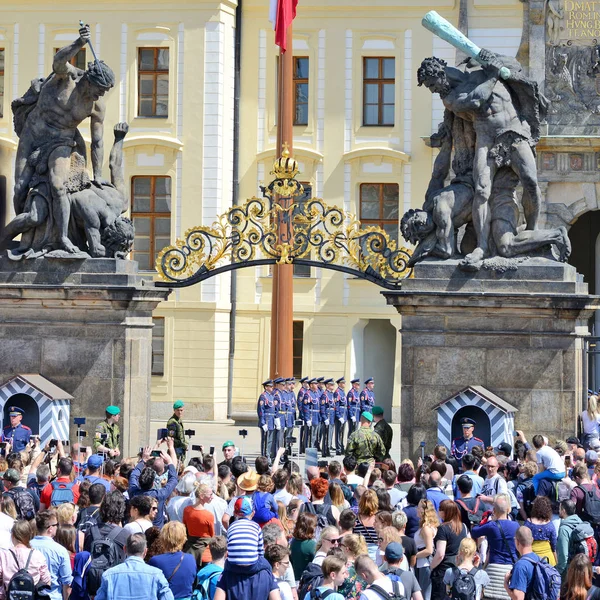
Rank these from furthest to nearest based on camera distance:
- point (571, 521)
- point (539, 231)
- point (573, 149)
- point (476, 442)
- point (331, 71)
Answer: point (331, 71)
point (573, 149)
point (539, 231)
point (476, 442)
point (571, 521)

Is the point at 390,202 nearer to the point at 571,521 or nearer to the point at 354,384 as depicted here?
the point at 354,384

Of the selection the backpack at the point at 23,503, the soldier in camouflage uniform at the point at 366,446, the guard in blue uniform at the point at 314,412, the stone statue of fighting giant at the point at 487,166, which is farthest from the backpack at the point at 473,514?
the guard in blue uniform at the point at 314,412

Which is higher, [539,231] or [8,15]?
[8,15]

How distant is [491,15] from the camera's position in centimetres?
3534

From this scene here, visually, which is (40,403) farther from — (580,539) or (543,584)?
(543,584)

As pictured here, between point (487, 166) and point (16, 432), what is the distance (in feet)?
21.5

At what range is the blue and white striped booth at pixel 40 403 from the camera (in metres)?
19.0

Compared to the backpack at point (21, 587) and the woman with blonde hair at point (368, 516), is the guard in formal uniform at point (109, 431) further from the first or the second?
the backpack at point (21, 587)

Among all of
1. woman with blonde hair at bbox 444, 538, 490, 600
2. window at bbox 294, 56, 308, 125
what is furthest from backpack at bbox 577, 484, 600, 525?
window at bbox 294, 56, 308, 125

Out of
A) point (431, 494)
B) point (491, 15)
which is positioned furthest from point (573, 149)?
point (431, 494)

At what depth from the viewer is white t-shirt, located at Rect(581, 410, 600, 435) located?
18.3 metres

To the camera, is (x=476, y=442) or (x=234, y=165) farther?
(x=234, y=165)

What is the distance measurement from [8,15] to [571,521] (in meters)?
28.2

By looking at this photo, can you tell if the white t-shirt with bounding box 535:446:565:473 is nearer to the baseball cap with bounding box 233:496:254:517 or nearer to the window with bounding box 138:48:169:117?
the baseball cap with bounding box 233:496:254:517
